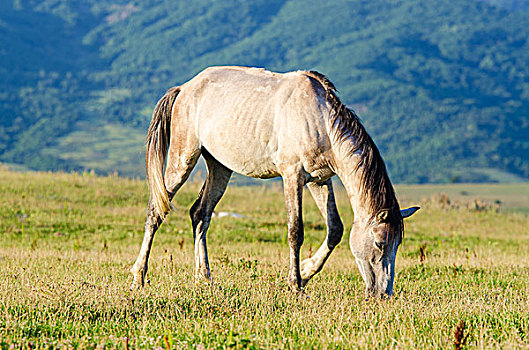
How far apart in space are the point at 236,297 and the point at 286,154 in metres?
1.71

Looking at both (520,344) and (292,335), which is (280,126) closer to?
(292,335)

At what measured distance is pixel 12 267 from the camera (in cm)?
809

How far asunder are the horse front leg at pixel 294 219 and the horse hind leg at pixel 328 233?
8.3 inches

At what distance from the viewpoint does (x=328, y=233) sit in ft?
23.5

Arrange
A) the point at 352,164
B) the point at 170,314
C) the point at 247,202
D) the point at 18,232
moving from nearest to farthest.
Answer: the point at 170,314
the point at 352,164
the point at 18,232
the point at 247,202

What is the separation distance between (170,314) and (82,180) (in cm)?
1596

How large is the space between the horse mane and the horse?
0.03ft

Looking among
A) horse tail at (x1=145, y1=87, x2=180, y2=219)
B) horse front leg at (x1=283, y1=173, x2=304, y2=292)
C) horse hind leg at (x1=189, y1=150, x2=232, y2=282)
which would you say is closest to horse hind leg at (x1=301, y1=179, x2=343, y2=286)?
horse front leg at (x1=283, y1=173, x2=304, y2=292)

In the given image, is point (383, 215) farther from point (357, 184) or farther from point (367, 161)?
point (367, 161)

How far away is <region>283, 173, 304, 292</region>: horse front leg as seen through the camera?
6770 millimetres

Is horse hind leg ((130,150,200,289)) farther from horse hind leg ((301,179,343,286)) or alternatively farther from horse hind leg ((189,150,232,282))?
horse hind leg ((301,179,343,286))

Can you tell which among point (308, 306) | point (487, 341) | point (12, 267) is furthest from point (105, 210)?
point (487, 341)

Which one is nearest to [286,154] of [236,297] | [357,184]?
[357,184]

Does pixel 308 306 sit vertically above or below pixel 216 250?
above
